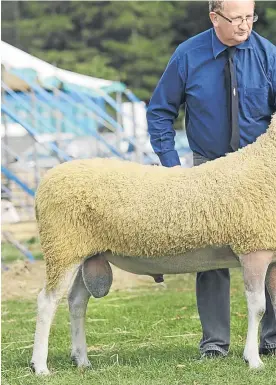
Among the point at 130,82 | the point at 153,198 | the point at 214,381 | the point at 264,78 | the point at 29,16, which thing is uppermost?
the point at 29,16

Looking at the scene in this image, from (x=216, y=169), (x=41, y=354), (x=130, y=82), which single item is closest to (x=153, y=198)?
(x=216, y=169)

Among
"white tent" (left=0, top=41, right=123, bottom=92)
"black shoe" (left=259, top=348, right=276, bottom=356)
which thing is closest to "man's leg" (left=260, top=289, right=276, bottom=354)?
"black shoe" (left=259, top=348, right=276, bottom=356)

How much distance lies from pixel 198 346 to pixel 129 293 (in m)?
2.73

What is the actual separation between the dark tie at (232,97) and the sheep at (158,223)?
23cm

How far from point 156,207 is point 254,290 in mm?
668

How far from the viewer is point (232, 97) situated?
5.31 meters

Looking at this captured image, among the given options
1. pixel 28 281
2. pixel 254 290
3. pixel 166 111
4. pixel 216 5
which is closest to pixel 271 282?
pixel 254 290

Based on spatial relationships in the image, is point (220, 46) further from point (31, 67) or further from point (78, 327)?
point (31, 67)

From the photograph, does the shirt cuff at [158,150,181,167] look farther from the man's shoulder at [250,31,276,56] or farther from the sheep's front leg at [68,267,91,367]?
the sheep's front leg at [68,267,91,367]

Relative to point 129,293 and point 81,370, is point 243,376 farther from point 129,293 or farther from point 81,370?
point 129,293

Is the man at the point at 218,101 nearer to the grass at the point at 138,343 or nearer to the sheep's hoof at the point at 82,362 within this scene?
the grass at the point at 138,343

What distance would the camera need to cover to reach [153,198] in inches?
197

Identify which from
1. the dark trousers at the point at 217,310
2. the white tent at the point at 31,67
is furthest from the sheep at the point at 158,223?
the white tent at the point at 31,67

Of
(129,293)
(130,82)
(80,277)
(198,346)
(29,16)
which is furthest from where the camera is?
(29,16)
